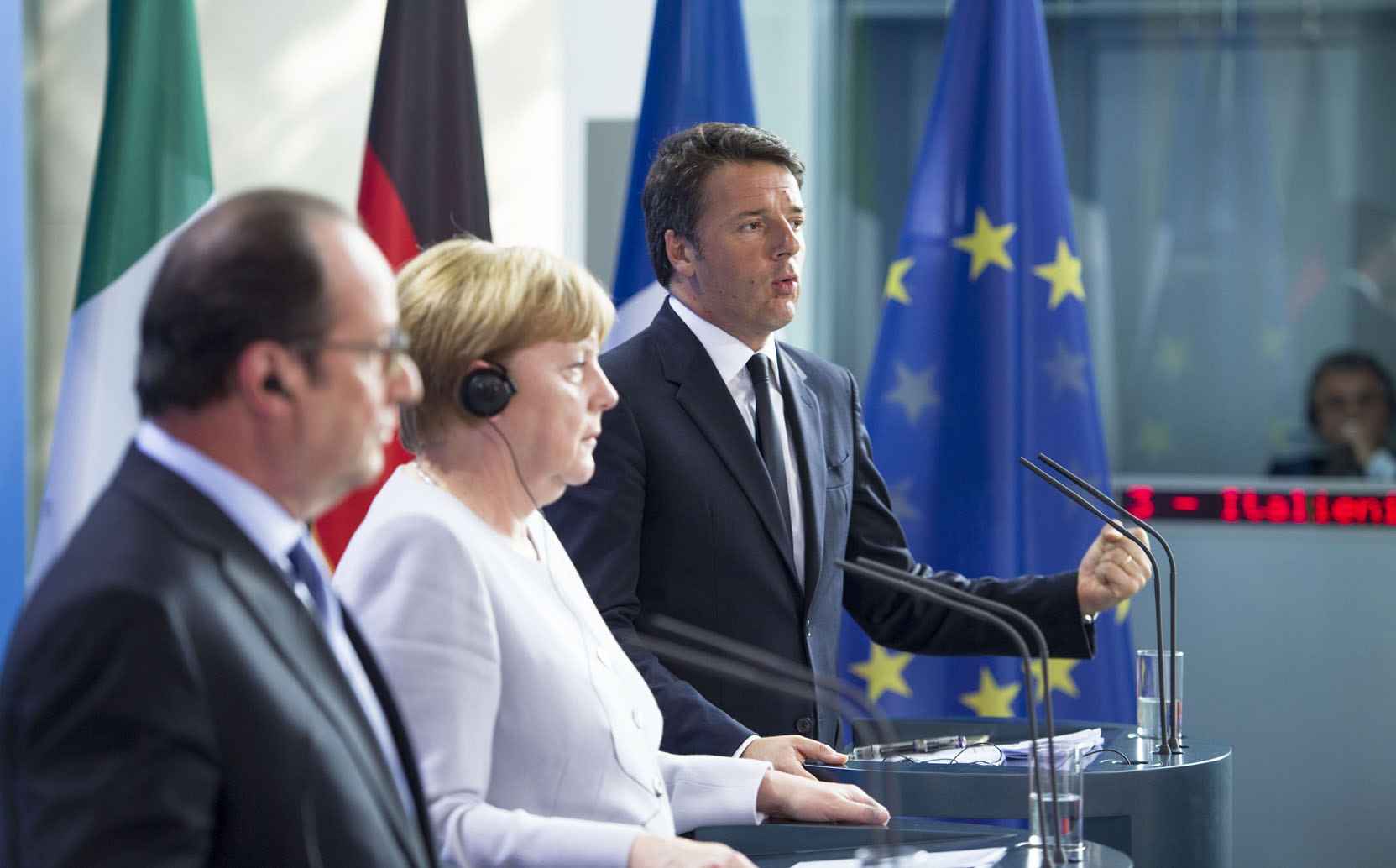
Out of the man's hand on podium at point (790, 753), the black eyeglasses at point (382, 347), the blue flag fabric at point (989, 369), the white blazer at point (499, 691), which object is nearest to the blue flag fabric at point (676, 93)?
the blue flag fabric at point (989, 369)

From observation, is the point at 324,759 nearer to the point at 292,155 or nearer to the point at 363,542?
the point at 363,542

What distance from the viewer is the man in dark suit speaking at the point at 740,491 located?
2039 millimetres

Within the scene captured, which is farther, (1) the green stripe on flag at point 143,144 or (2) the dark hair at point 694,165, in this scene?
(1) the green stripe on flag at point 143,144

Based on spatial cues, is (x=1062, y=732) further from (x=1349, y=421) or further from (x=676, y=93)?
(x=1349, y=421)

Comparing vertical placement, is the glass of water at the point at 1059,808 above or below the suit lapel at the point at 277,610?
below

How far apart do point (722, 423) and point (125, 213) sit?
1462mm

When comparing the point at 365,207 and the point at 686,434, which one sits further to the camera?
the point at 365,207

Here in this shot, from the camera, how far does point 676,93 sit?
315 centimetres

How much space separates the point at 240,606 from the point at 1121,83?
3741 mm

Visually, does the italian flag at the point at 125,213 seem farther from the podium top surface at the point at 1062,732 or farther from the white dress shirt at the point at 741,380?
the podium top surface at the point at 1062,732

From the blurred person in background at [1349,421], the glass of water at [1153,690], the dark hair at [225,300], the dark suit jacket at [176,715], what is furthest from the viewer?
the blurred person in background at [1349,421]

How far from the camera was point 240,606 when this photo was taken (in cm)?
89

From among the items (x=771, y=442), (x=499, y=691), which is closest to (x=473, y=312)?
(x=499, y=691)

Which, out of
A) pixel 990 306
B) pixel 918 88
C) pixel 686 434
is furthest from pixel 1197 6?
pixel 686 434
